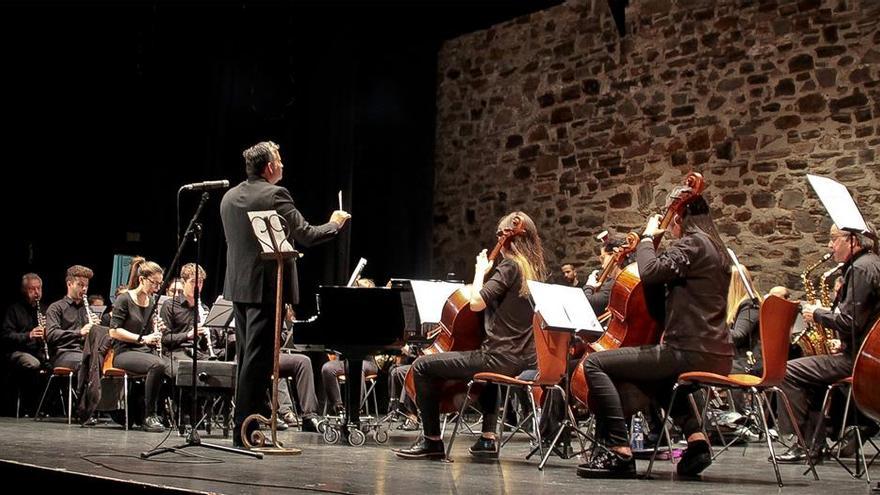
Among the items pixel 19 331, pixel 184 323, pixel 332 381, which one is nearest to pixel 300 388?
pixel 332 381

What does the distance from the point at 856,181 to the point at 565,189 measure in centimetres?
321

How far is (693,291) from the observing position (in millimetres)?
4484

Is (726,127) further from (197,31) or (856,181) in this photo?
(197,31)

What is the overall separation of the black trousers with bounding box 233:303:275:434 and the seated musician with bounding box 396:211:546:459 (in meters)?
0.83

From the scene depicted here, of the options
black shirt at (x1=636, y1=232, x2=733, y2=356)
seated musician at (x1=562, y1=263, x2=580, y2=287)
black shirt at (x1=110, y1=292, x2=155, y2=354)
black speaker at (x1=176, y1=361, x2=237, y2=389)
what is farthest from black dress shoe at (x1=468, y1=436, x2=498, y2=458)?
seated musician at (x1=562, y1=263, x2=580, y2=287)

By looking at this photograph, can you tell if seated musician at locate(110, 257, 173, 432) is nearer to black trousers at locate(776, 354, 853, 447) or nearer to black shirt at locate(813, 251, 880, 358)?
black trousers at locate(776, 354, 853, 447)

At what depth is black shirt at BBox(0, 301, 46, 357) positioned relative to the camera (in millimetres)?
8836

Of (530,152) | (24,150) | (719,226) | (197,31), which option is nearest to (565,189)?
(530,152)

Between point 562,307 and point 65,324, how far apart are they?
5.71 m

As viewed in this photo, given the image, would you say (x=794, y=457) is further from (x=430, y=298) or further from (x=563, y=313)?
(x=430, y=298)

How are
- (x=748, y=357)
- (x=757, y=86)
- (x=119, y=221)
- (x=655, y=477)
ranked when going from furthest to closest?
(x=119, y=221), (x=757, y=86), (x=748, y=357), (x=655, y=477)

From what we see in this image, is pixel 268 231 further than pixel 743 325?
No

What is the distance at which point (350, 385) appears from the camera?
6.52 meters

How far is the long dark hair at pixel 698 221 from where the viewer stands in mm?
4613
